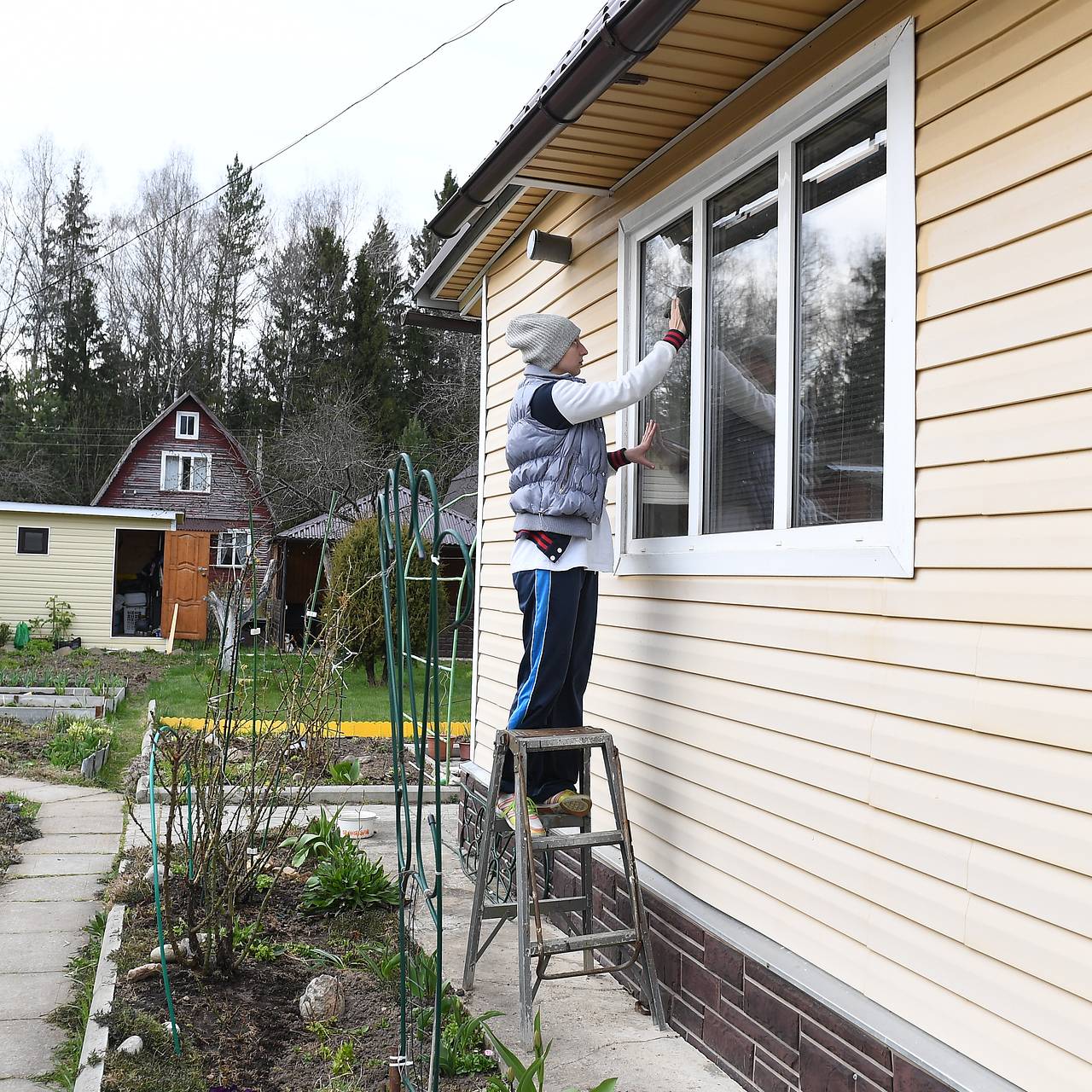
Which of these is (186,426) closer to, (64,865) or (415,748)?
(64,865)

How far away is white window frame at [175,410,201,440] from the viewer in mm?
27094

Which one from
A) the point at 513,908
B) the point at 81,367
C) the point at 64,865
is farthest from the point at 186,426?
the point at 513,908

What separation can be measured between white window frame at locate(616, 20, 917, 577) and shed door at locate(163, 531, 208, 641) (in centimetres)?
1914

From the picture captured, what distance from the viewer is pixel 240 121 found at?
40.8m

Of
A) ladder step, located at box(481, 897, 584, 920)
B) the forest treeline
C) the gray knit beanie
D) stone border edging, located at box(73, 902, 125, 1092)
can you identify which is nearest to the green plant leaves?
stone border edging, located at box(73, 902, 125, 1092)

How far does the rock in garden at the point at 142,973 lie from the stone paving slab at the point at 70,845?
2.28 metres

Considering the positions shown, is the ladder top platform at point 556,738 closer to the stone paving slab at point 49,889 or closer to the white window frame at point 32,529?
the stone paving slab at point 49,889

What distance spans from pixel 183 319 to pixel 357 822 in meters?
32.7

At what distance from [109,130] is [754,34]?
42.4m

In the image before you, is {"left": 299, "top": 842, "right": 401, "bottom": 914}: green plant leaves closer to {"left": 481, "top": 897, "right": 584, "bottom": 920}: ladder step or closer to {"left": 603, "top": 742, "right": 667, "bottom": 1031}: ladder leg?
{"left": 481, "top": 897, "right": 584, "bottom": 920}: ladder step

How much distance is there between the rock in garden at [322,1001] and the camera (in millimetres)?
3619

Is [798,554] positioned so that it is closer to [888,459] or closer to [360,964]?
[888,459]

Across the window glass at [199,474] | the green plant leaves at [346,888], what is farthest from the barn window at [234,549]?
the window glass at [199,474]

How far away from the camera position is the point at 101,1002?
3.69 m
